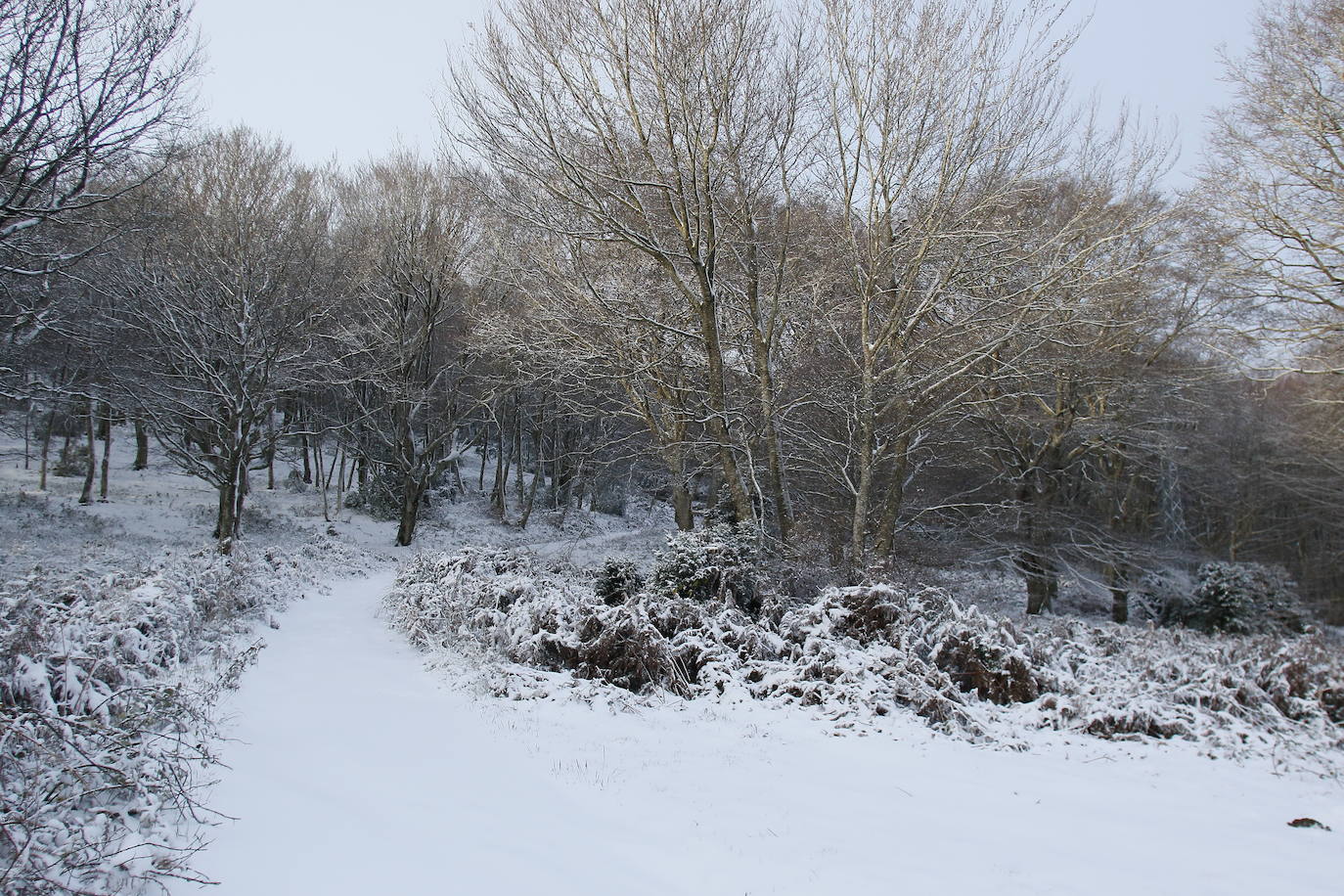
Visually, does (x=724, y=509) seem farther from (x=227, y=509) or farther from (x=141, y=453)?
(x=141, y=453)

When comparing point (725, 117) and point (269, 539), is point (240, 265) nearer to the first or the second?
point (269, 539)

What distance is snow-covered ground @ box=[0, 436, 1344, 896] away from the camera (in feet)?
10.9

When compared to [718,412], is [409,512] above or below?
below

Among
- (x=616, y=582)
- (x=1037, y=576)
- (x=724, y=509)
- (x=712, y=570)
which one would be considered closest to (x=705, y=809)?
(x=712, y=570)

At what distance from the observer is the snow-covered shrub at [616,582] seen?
10281mm

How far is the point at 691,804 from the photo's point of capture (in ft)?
13.9

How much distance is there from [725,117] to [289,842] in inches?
389

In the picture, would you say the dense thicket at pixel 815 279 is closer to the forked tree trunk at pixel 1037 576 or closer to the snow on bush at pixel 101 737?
the forked tree trunk at pixel 1037 576

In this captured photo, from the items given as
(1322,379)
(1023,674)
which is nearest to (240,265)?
(1023,674)

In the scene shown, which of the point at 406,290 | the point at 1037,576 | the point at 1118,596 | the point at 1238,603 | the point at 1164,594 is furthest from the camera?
the point at 406,290

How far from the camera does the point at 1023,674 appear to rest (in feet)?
21.2

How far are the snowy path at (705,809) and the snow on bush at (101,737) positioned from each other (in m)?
0.27

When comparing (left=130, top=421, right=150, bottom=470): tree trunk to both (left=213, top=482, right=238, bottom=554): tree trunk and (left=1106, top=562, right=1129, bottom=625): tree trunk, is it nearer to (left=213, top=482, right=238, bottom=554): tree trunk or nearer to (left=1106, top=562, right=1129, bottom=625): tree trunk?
(left=213, top=482, right=238, bottom=554): tree trunk

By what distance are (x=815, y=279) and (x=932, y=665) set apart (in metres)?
6.73
